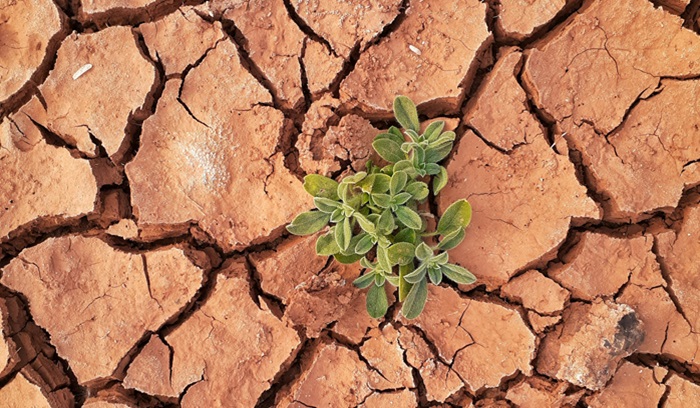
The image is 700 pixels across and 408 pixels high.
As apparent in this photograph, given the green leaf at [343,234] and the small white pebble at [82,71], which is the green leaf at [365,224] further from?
the small white pebble at [82,71]

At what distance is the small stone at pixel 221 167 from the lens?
270 cm

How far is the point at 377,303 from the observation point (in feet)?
8.35

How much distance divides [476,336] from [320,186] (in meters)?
Answer: 0.96

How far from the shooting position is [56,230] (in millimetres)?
2805

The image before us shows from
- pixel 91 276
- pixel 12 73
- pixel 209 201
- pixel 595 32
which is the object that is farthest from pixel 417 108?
pixel 12 73

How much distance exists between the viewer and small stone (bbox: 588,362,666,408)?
256cm

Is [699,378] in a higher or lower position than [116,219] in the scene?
lower

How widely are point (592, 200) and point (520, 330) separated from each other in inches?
25.5

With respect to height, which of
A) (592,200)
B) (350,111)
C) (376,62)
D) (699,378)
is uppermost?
(376,62)

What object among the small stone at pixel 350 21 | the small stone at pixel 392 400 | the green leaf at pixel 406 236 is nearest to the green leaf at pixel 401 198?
the green leaf at pixel 406 236

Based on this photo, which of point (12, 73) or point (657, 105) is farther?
point (12, 73)

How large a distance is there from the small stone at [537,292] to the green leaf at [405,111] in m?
0.83

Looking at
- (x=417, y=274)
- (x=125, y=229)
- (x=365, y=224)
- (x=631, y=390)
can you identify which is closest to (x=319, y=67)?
(x=365, y=224)

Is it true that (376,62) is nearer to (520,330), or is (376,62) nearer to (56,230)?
(520,330)
